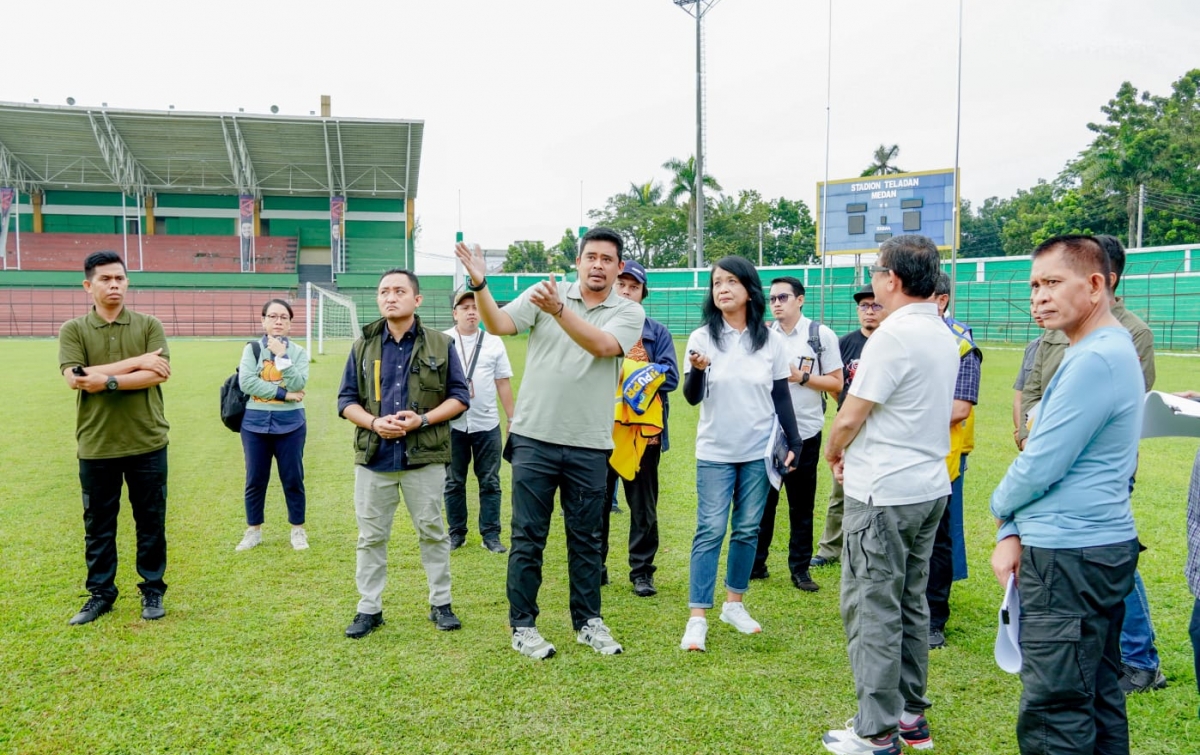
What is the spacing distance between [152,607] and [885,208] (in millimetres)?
26136

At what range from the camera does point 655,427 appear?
181 inches

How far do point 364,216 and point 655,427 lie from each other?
4871cm

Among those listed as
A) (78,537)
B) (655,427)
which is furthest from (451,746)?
(78,537)

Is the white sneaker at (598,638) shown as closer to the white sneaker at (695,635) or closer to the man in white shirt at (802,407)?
the white sneaker at (695,635)

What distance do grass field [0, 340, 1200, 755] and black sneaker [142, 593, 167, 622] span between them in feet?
0.21

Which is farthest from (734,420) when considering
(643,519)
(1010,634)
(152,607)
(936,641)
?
(152,607)

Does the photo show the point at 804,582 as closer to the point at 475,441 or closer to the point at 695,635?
the point at 695,635

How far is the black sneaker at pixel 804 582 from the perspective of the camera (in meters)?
4.72

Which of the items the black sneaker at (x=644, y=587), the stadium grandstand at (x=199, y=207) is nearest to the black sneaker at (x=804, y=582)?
the black sneaker at (x=644, y=587)

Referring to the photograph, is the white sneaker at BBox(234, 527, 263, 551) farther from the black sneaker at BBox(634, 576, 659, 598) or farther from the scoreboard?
the scoreboard

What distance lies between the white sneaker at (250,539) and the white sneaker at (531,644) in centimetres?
257

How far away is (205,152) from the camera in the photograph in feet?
146

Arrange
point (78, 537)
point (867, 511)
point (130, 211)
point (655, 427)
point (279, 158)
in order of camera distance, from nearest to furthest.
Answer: point (867, 511), point (655, 427), point (78, 537), point (279, 158), point (130, 211)

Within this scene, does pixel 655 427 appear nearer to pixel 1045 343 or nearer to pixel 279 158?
pixel 1045 343
